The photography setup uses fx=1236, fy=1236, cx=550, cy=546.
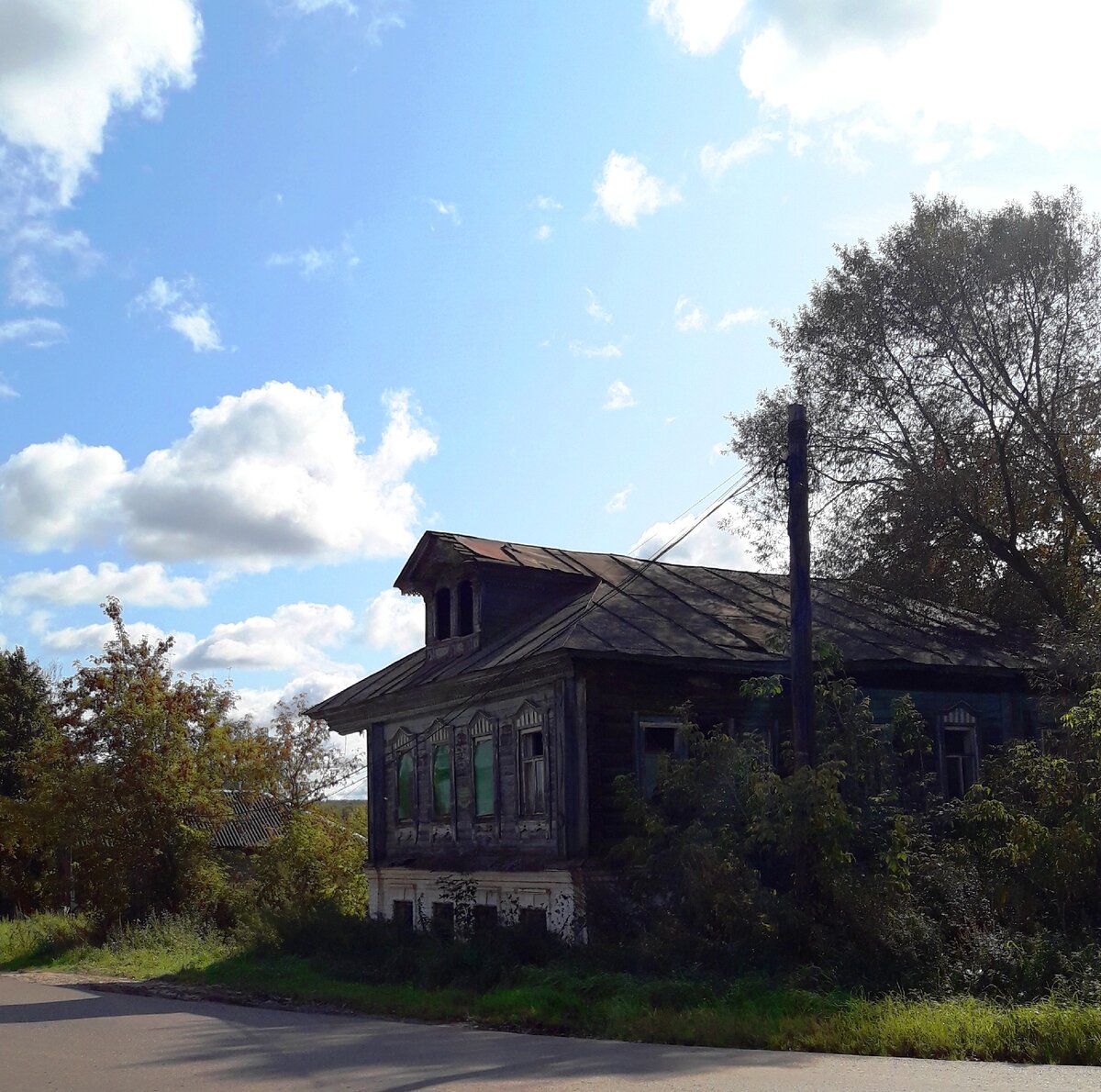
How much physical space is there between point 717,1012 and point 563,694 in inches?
301

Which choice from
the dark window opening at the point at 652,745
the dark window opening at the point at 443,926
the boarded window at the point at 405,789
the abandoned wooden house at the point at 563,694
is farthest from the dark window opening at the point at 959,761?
the boarded window at the point at 405,789

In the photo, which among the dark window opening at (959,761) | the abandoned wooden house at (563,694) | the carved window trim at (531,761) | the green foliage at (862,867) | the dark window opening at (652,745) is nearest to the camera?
the green foliage at (862,867)

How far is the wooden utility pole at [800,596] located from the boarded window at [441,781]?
31.8 feet

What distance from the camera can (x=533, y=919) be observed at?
62.2ft

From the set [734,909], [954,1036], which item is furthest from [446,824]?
[954,1036]

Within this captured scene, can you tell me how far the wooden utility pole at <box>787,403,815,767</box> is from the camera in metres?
15.2

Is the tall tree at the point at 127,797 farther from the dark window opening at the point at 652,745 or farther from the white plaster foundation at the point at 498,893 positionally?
the dark window opening at the point at 652,745

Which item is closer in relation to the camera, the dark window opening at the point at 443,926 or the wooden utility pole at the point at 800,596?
the wooden utility pole at the point at 800,596

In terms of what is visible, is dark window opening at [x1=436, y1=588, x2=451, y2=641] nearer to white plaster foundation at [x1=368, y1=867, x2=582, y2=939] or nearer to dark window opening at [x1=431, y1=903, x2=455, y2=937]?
white plaster foundation at [x1=368, y1=867, x2=582, y2=939]

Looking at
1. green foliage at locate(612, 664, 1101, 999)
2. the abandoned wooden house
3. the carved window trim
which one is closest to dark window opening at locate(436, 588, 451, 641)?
the abandoned wooden house

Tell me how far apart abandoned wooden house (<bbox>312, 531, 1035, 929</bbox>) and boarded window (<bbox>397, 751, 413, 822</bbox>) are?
0.05 m

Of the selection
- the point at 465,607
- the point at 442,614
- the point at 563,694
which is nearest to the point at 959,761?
the point at 563,694

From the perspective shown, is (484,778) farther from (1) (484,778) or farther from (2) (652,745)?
(2) (652,745)

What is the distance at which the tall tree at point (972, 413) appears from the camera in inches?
1073
